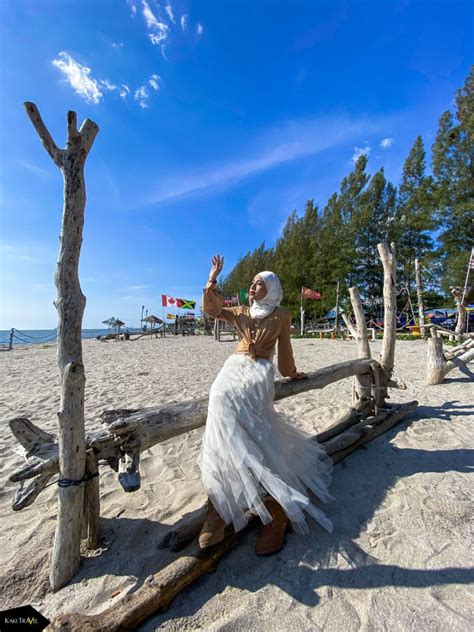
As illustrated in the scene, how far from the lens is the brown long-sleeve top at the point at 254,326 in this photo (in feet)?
7.22

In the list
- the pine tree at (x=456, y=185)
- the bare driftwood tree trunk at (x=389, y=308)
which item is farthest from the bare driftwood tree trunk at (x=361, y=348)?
the pine tree at (x=456, y=185)

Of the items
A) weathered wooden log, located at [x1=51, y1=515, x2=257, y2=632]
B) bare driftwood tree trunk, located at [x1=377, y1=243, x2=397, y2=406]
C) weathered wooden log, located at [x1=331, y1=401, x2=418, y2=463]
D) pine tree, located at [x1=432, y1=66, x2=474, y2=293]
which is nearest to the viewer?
weathered wooden log, located at [x1=51, y1=515, x2=257, y2=632]

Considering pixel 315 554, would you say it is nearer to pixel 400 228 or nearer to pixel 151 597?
pixel 151 597

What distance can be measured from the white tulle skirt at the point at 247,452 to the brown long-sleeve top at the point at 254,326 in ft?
0.32

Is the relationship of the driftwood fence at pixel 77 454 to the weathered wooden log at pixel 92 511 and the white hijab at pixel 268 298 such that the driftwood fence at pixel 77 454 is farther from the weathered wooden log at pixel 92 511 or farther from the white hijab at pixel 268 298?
the white hijab at pixel 268 298

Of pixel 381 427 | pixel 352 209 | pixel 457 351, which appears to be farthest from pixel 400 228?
pixel 381 427

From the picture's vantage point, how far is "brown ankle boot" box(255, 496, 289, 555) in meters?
1.94

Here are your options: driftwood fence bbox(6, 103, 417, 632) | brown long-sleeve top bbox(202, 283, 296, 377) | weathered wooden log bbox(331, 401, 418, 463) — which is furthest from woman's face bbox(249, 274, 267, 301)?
weathered wooden log bbox(331, 401, 418, 463)

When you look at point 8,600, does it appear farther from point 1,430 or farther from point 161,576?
point 1,430

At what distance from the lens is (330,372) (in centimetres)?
365

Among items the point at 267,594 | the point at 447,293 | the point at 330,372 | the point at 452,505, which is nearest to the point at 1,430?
the point at 267,594

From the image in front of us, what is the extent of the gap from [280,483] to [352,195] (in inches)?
960

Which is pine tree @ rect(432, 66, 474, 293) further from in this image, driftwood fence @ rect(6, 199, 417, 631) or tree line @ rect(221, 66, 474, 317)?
driftwood fence @ rect(6, 199, 417, 631)

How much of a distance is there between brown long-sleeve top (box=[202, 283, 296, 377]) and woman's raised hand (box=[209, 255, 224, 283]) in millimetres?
52
